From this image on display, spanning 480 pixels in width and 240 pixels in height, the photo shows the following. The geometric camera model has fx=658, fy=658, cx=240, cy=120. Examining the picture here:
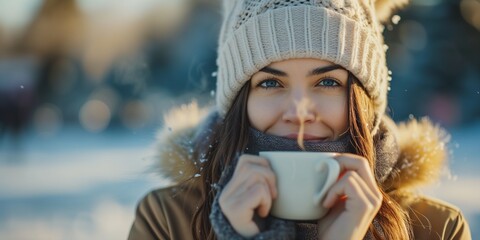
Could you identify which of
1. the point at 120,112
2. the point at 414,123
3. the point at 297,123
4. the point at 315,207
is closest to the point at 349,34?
the point at 297,123

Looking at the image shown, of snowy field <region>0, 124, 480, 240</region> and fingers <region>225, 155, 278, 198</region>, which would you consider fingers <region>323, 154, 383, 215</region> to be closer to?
fingers <region>225, 155, 278, 198</region>

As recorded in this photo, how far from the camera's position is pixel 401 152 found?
71.2 inches

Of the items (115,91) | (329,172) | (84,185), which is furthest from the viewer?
(115,91)

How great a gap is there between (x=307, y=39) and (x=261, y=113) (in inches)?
8.1

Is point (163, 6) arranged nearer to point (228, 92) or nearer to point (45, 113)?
point (45, 113)

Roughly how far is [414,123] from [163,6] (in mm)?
7339

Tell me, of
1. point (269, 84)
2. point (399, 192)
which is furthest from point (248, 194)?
point (399, 192)

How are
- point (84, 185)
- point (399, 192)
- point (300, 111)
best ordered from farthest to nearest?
point (84, 185) < point (399, 192) < point (300, 111)

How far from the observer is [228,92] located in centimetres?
170

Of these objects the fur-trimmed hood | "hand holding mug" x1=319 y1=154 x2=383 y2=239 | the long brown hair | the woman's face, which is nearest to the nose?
the woman's face

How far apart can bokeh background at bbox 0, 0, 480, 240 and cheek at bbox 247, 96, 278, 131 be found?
15.9 inches

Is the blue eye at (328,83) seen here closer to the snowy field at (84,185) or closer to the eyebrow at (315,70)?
the eyebrow at (315,70)

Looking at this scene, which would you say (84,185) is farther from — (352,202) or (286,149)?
(352,202)

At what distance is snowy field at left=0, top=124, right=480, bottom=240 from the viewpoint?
3482 millimetres
